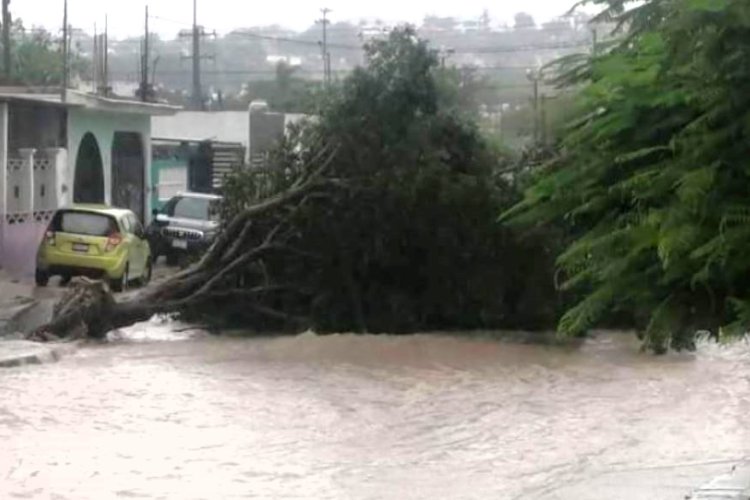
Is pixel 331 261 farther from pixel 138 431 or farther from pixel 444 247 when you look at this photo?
pixel 138 431

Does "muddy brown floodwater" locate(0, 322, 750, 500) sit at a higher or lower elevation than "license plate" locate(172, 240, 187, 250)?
lower

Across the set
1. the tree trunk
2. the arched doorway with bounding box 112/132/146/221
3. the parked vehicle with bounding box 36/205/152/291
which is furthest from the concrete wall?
the tree trunk

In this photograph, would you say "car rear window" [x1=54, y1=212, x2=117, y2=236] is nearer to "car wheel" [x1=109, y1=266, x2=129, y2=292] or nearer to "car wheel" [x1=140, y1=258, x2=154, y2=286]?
"car wheel" [x1=109, y1=266, x2=129, y2=292]

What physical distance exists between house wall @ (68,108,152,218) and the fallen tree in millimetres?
15551

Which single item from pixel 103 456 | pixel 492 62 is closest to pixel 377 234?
pixel 103 456

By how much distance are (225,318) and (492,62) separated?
35.7 m

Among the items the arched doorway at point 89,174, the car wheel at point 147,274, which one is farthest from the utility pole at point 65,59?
the car wheel at point 147,274

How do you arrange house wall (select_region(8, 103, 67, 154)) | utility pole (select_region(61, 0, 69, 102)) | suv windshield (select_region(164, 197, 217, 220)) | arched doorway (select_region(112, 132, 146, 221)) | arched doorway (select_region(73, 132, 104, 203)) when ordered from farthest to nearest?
arched doorway (select_region(112, 132, 146, 221)) → arched doorway (select_region(73, 132, 104, 203)) → suv windshield (select_region(164, 197, 217, 220)) → utility pole (select_region(61, 0, 69, 102)) → house wall (select_region(8, 103, 67, 154))

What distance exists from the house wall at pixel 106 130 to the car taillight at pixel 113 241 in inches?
331

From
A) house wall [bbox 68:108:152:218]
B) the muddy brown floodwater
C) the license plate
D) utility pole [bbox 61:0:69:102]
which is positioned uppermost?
utility pole [bbox 61:0:69:102]

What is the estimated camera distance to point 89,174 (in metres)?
45.3

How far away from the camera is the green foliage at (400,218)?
2539 cm

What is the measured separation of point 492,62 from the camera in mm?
60594

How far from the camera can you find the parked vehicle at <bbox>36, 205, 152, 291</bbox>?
32.3 metres
